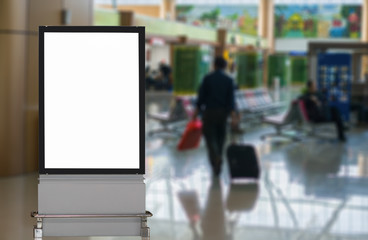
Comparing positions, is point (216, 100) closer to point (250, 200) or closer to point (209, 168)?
point (209, 168)

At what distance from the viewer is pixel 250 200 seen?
9.70 m

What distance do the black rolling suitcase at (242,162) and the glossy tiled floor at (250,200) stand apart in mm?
188

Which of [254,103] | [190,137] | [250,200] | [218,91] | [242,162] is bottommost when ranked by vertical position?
[250,200]

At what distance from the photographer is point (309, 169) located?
13.1 metres

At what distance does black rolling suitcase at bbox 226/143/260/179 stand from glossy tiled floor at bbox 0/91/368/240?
7.4 inches

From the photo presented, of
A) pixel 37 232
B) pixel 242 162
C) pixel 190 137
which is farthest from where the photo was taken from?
pixel 190 137

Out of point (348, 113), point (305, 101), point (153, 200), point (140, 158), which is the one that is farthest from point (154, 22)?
point (140, 158)

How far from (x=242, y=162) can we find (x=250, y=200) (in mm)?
1844

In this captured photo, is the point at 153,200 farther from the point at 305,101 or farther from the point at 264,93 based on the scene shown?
the point at 264,93

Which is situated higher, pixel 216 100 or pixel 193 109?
pixel 216 100

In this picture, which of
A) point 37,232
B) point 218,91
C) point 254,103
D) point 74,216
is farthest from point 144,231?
point 254,103

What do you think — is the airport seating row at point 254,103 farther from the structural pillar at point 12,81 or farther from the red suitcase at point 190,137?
the structural pillar at point 12,81

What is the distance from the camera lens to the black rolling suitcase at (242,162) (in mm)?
11461

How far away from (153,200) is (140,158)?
5598 mm
